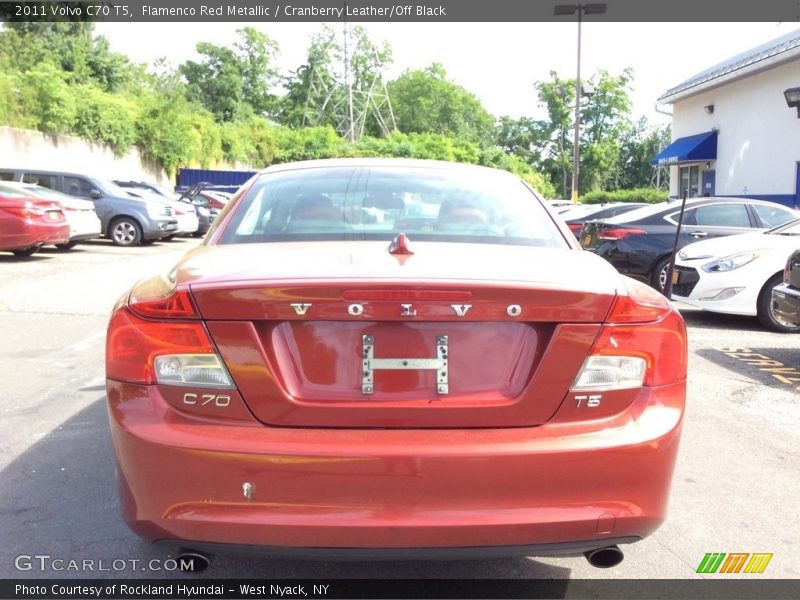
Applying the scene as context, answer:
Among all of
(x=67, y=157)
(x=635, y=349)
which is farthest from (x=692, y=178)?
(x=635, y=349)

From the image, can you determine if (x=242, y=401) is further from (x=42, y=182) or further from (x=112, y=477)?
(x=42, y=182)

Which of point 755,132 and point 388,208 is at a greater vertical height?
point 755,132

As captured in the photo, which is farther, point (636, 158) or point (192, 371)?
point (636, 158)

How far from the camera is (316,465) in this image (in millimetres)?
2234

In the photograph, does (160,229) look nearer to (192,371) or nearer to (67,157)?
(67,157)

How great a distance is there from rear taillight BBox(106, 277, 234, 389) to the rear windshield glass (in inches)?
31.0

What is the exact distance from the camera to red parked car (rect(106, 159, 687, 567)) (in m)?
2.25

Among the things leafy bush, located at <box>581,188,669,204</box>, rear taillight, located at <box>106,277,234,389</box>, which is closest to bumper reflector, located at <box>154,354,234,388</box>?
rear taillight, located at <box>106,277,234,389</box>

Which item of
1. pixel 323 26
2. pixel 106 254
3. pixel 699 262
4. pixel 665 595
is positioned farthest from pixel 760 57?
pixel 323 26

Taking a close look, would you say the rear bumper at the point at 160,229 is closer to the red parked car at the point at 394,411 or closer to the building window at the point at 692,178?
the red parked car at the point at 394,411

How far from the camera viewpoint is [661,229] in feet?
34.4

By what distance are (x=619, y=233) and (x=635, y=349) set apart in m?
8.48

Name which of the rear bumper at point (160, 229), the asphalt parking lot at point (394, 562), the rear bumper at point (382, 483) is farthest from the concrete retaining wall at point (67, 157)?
the rear bumper at point (382, 483)

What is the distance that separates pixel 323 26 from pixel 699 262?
74.4 metres
